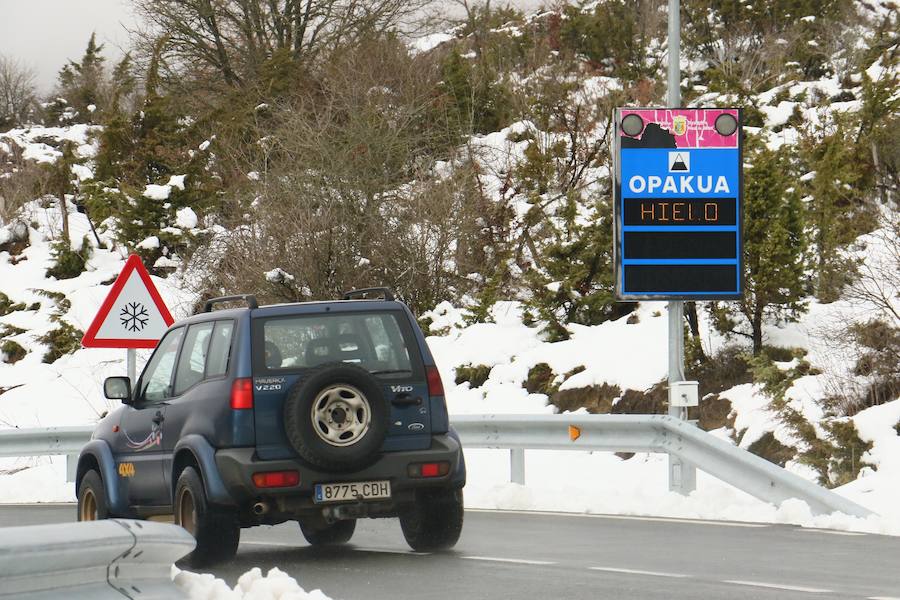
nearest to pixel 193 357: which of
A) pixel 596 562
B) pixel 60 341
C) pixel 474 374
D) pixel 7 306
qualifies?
pixel 596 562

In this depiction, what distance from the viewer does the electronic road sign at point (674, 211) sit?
15859 millimetres

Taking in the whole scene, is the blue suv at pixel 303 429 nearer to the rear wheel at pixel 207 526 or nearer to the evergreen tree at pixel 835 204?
the rear wheel at pixel 207 526

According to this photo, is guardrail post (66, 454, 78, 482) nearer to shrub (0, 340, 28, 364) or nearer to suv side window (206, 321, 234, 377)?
suv side window (206, 321, 234, 377)

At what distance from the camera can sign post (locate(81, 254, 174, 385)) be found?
15.7 meters

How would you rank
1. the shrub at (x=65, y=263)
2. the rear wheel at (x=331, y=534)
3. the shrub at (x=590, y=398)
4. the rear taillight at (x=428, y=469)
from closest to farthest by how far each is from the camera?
the rear taillight at (x=428, y=469) < the rear wheel at (x=331, y=534) < the shrub at (x=590, y=398) < the shrub at (x=65, y=263)

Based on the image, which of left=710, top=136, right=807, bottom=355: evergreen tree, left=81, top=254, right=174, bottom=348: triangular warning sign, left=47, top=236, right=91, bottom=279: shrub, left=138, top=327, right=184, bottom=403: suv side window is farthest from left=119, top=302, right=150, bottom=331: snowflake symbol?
left=47, top=236, right=91, bottom=279: shrub

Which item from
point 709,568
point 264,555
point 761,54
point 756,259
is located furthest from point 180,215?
point 709,568

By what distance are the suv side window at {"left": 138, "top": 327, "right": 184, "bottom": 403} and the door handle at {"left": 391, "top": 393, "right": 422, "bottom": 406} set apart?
200cm

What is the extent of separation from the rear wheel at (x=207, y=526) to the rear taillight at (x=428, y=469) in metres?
1.21

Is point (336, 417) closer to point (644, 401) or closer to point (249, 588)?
point (249, 588)

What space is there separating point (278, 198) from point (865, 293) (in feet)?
39.5

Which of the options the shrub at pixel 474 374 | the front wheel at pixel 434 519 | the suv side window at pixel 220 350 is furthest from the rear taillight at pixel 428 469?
the shrub at pixel 474 374

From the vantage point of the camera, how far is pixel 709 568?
9.46m

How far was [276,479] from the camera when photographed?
32.1 feet
